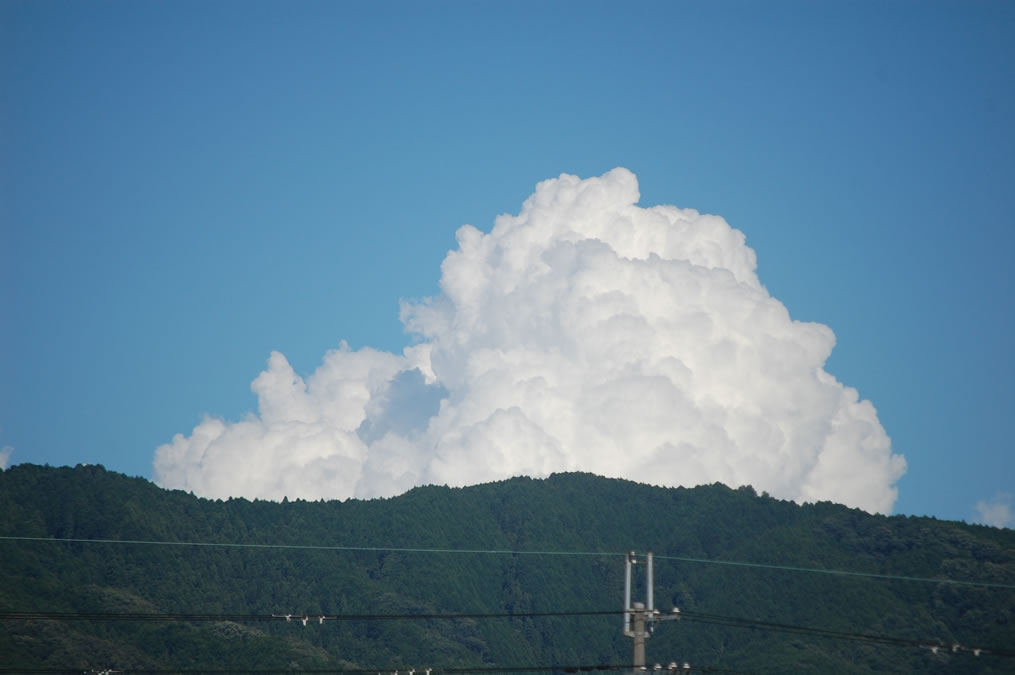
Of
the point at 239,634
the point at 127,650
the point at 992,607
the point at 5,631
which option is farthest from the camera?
the point at 992,607

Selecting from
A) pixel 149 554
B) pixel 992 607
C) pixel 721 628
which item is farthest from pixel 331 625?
pixel 992 607

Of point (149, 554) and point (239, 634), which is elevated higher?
point (149, 554)

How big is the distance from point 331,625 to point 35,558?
4505 centimetres

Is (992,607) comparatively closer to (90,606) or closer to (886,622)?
(886,622)

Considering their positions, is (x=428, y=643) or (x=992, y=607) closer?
(x=992, y=607)

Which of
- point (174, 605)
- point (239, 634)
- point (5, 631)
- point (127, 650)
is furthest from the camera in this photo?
point (174, 605)

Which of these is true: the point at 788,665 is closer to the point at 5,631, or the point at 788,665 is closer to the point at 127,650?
the point at 127,650

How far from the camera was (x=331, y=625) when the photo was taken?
649 ft

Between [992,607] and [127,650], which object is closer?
[127,650]

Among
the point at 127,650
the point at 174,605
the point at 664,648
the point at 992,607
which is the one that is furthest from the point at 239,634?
the point at 992,607

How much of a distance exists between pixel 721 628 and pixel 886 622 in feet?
81.8

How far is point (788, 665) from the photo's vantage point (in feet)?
543

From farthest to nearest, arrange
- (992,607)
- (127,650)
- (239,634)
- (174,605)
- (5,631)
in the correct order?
(174,605)
(992,607)
(239,634)
(127,650)
(5,631)

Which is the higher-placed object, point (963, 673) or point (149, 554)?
point (149, 554)
